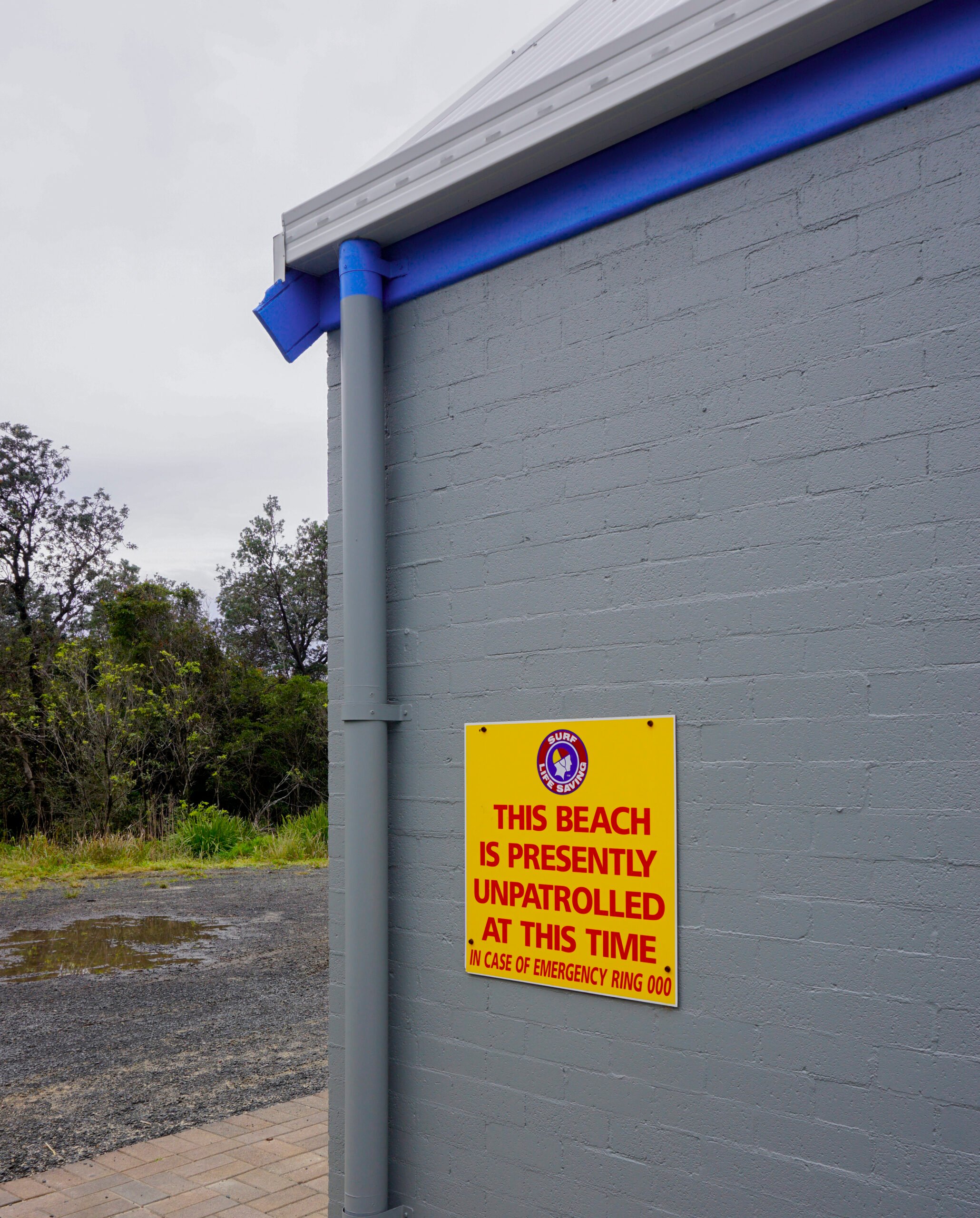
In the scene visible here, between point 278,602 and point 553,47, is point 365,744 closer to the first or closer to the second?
point 553,47

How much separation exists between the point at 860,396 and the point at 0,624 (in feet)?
92.5

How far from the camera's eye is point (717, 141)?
9.32 feet

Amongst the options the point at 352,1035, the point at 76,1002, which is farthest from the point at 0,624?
the point at 352,1035

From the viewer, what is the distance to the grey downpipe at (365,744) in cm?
326

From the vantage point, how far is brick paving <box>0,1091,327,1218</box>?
380 cm

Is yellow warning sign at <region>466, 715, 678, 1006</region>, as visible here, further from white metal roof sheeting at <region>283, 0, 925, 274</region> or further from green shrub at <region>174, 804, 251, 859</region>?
green shrub at <region>174, 804, 251, 859</region>

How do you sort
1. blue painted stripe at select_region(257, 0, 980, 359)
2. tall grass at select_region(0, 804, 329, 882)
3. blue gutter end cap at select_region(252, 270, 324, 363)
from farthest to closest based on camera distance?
tall grass at select_region(0, 804, 329, 882), blue gutter end cap at select_region(252, 270, 324, 363), blue painted stripe at select_region(257, 0, 980, 359)

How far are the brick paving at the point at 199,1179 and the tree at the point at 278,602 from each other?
95.3ft

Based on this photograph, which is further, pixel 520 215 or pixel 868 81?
pixel 520 215

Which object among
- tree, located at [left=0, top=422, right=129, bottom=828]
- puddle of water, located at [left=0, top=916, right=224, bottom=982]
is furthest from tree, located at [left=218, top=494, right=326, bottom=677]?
puddle of water, located at [left=0, top=916, right=224, bottom=982]

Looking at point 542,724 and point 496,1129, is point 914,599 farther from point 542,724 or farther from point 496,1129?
point 496,1129

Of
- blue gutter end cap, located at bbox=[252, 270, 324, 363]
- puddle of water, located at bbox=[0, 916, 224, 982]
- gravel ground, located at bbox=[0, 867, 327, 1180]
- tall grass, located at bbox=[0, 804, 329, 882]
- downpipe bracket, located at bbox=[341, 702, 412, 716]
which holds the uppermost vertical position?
blue gutter end cap, located at bbox=[252, 270, 324, 363]

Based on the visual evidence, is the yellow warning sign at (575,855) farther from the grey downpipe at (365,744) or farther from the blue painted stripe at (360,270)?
the blue painted stripe at (360,270)

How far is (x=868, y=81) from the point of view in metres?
2.55
